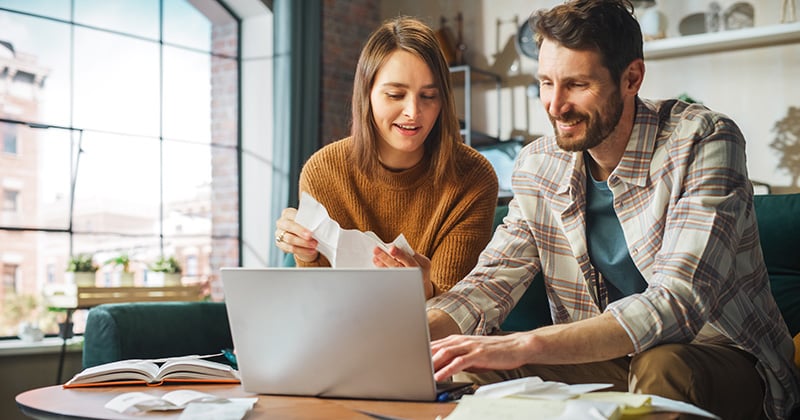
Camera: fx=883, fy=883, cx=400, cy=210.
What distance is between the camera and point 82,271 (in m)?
3.78

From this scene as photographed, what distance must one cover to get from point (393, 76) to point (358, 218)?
1.28ft

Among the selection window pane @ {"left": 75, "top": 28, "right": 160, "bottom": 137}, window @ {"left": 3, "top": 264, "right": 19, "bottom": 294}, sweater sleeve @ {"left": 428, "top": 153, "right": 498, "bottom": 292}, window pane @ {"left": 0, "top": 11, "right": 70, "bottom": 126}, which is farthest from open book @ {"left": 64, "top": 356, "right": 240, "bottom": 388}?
window pane @ {"left": 75, "top": 28, "right": 160, "bottom": 137}

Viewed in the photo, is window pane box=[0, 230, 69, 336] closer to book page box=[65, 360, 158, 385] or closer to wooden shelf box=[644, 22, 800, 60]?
book page box=[65, 360, 158, 385]

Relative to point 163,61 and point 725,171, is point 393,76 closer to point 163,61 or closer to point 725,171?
Answer: point 725,171

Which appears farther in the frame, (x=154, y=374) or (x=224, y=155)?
(x=224, y=155)

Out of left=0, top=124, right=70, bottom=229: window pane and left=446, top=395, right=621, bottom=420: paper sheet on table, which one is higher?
left=0, top=124, right=70, bottom=229: window pane

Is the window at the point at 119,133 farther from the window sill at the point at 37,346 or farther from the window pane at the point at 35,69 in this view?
the window sill at the point at 37,346

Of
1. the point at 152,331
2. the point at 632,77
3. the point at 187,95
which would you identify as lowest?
the point at 152,331

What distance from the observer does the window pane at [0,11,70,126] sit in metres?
3.95

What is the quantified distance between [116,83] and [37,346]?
1.35 m

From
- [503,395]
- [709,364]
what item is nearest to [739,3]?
[709,364]

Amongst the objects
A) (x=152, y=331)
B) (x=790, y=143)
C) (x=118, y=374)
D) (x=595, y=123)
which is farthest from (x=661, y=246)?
(x=790, y=143)

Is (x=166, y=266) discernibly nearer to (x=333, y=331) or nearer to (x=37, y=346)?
(x=37, y=346)

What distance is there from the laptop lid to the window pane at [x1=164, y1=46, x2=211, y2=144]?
3376 mm
